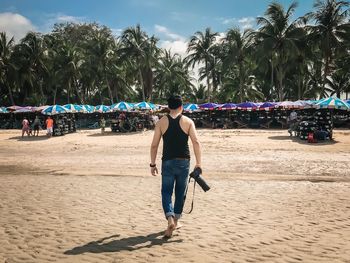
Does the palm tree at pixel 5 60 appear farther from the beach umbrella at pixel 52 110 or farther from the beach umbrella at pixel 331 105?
the beach umbrella at pixel 331 105

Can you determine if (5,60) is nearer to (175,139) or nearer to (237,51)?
(237,51)

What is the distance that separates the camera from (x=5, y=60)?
1929 inches

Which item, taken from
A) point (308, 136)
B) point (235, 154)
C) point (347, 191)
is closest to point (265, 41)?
point (308, 136)

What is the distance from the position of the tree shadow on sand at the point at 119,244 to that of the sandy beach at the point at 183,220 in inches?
0.5

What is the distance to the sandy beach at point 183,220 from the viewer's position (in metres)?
4.14

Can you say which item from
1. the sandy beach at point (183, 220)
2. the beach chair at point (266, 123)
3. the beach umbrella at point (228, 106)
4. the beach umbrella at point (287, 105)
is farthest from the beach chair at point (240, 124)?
the sandy beach at point (183, 220)

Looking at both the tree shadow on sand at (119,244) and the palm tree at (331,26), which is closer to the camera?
the tree shadow on sand at (119,244)

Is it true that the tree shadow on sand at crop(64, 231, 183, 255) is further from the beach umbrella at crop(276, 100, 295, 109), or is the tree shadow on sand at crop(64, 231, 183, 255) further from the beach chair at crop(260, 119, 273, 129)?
the beach chair at crop(260, 119, 273, 129)

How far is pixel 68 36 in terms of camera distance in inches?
2237

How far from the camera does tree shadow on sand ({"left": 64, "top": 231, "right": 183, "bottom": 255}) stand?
4219 millimetres

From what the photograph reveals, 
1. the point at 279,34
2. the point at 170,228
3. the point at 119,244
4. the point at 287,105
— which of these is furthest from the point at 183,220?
the point at 279,34

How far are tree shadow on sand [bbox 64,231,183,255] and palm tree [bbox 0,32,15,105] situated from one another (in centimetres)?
4978

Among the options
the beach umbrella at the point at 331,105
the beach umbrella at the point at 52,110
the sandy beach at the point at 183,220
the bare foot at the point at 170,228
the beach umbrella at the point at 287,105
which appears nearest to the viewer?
the sandy beach at the point at 183,220

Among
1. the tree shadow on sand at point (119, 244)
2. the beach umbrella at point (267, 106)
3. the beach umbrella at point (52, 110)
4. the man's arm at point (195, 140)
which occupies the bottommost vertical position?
the tree shadow on sand at point (119, 244)
